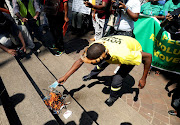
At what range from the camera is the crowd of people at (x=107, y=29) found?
2.11 metres

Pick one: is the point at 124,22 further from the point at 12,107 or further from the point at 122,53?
the point at 12,107

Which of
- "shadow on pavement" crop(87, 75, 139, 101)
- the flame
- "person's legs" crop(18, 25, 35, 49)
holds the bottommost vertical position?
"shadow on pavement" crop(87, 75, 139, 101)

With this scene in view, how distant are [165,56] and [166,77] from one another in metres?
0.73

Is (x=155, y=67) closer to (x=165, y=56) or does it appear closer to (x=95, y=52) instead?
(x=165, y=56)

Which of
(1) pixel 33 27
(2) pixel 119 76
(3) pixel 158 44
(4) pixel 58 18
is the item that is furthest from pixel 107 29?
(1) pixel 33 27

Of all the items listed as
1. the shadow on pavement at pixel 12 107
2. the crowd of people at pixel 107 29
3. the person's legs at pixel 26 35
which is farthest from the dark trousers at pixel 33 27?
the shadow on pavement at pixel 12 107

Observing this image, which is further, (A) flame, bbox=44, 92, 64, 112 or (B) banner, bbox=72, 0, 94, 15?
(B) banner, bbox=72, 0, 94, 15

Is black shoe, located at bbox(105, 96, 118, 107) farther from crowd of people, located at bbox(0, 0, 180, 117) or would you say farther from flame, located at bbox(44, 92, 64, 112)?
flame, located at bbox(44, 92, 64, 112)

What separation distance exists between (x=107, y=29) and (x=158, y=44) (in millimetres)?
1860

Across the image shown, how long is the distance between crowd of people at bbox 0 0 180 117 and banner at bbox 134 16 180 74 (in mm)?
265

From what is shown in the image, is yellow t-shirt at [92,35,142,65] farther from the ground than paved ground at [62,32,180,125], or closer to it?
farther from the ground

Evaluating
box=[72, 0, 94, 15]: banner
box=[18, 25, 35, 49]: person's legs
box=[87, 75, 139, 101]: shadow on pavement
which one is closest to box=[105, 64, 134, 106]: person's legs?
box=[87, 75, 139, 101]: shadow on pavement

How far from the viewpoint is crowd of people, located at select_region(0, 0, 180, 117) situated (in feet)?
6.91

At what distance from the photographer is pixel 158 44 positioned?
4.20 metres
